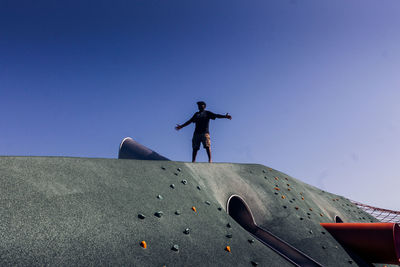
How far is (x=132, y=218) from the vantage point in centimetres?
404

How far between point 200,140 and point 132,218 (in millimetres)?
4436

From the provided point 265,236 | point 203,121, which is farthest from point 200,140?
point 265,236

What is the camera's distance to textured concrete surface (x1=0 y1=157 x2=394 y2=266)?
311 centimetres

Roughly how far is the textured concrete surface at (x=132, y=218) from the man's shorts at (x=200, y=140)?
47.1 inches

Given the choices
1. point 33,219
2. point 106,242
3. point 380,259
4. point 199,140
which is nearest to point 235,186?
point 199,140

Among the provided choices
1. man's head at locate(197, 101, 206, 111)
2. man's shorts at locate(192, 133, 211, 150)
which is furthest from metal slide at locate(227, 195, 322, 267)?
man's head at locate(197, 101, 206, 111)

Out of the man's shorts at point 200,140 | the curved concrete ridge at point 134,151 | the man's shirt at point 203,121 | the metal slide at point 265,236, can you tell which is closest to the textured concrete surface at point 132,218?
the metal slide at point 265,236

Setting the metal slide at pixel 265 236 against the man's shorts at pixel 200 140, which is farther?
the man's shorts at pixel 200 140

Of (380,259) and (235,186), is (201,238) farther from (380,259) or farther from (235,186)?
(380,259)

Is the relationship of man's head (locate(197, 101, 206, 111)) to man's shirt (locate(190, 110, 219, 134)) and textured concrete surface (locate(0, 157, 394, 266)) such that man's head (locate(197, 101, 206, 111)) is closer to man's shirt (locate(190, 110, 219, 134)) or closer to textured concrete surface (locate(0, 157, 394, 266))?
man's shirt (locate(190, 110, 219, 134))

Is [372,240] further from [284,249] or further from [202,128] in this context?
[202,128]

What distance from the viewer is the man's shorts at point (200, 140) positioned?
8.20 meters

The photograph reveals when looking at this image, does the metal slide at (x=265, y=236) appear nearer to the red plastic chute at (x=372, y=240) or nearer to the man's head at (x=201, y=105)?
the red plastic chute at (x=372, y=240)

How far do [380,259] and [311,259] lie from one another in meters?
1.91
